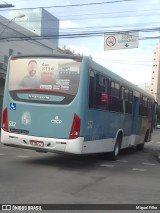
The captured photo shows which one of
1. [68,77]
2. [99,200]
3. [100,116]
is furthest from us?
[100,116]

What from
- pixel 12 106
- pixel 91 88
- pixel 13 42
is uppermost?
pixel 13 42

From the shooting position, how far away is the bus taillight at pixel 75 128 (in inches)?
476

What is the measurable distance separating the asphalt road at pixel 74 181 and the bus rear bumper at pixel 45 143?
0.60 m

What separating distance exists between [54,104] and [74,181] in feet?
9.04

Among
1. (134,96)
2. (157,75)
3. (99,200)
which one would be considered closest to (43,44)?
(134,96)

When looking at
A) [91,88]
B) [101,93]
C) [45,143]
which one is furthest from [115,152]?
[45,143]

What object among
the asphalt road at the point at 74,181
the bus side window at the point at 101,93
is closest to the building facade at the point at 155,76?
the bus side window at the point at 101,93

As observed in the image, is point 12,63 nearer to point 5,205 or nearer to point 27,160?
point 27,160

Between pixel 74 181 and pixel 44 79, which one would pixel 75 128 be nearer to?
pixel 44 79

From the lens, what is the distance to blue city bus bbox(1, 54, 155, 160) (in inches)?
481

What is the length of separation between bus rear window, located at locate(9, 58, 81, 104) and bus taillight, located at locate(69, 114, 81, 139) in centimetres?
59

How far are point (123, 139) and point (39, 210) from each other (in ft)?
33.1

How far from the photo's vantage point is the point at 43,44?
151ft

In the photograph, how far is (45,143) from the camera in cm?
1227
